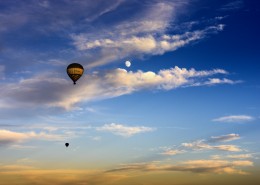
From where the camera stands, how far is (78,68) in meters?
167

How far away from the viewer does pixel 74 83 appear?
166m

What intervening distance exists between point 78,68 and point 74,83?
13.7 feet
